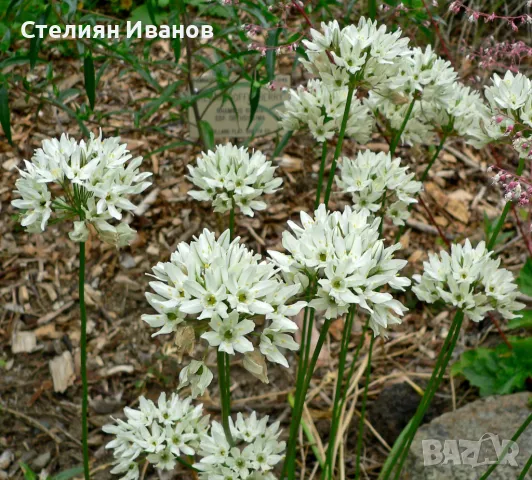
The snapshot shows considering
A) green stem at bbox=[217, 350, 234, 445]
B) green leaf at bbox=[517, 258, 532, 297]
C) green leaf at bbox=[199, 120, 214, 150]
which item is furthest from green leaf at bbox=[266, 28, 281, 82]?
green leaf at bbox=[517, 258, 532, 297]

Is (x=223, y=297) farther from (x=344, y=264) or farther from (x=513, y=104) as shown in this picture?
(x=513, y=104)

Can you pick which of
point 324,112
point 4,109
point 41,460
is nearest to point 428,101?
point 324,112

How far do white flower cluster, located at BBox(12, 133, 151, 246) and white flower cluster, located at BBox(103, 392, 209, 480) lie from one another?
2.02ft

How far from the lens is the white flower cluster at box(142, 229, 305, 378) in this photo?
1.56 meters

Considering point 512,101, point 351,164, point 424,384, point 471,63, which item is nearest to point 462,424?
point 424,384

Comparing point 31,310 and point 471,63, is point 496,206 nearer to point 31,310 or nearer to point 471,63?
point 471,63

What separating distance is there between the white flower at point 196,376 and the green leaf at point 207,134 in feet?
6.31

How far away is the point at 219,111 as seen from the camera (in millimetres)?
4004

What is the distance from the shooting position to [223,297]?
1.56 metres

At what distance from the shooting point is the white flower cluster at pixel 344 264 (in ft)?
5.33

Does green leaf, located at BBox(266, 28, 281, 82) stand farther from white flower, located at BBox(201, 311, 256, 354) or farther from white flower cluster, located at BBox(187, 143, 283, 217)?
white flower, located at BBox(201, 311, 256, 354)

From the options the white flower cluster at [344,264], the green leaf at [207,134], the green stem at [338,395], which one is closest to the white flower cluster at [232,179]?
the green stem at [338,395]

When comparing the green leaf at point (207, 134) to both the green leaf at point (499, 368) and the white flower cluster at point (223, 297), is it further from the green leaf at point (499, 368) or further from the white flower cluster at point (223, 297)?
the white flower cluster at point (223, 297)

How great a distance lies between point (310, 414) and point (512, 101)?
5.91ft
